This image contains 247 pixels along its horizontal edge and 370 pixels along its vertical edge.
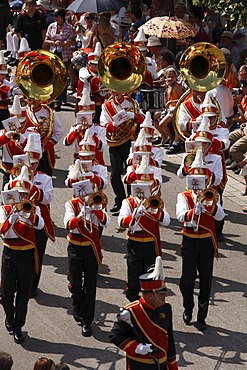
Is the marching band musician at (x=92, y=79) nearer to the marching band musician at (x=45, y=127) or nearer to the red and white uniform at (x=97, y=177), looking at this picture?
the marching band musician at (x=45, y=127)

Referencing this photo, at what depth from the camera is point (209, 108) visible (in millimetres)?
12039

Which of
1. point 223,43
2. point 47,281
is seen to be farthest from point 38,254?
point 223,43

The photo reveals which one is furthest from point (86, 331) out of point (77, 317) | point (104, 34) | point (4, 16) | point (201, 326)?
point (4, 16)

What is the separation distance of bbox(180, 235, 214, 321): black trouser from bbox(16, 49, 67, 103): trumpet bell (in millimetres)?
3451

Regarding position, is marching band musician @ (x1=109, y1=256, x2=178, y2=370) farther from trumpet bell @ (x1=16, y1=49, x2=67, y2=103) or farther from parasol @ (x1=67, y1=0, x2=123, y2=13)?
parasol @ (x1=67, y1=0, x2=123, y2=13)

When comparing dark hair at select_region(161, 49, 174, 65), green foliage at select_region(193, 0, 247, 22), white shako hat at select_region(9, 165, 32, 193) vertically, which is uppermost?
green foliage at select_region(193, 0, 247, 22)

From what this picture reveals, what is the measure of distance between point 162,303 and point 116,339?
47cm

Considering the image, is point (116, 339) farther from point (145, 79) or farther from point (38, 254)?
point (145, 79)

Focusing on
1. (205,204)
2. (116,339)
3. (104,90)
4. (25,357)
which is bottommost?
(25,357)

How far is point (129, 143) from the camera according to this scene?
43.9ft

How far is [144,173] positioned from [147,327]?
2521mm

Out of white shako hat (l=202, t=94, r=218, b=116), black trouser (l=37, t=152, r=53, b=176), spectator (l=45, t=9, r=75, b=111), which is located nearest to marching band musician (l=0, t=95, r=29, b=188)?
black trouser (l=37, t=152, r=53, b=176)

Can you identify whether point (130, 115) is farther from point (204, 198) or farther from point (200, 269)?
point (200, 269)

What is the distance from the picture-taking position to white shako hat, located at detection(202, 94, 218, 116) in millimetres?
12016
